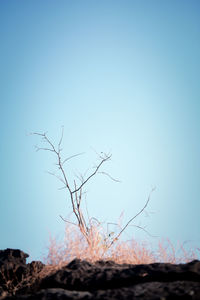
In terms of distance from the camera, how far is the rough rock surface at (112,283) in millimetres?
2318

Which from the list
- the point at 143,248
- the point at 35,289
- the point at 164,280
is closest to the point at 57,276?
the point at 35,289

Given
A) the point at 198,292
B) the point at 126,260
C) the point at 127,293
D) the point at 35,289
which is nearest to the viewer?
the point at 198,292

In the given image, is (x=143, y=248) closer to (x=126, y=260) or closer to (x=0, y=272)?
(x=126, y=260)

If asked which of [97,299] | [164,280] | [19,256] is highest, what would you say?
[19,256]

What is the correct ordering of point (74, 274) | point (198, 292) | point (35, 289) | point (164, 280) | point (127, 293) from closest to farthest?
point (198, 292) → point (127, 293) → point (164, 280) → point (74, 274) → point (35, 289)

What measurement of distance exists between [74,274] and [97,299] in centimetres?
75

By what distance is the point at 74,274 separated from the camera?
3004 mm

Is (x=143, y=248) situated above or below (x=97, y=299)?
above

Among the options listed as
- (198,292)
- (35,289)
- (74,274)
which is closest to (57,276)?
(74,274)

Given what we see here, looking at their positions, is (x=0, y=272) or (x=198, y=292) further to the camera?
(x=0, y=272)

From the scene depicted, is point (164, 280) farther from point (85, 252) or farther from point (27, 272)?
point (85, 252)

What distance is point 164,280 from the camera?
271 centimetres

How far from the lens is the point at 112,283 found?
9.07ft

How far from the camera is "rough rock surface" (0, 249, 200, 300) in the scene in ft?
7.61
